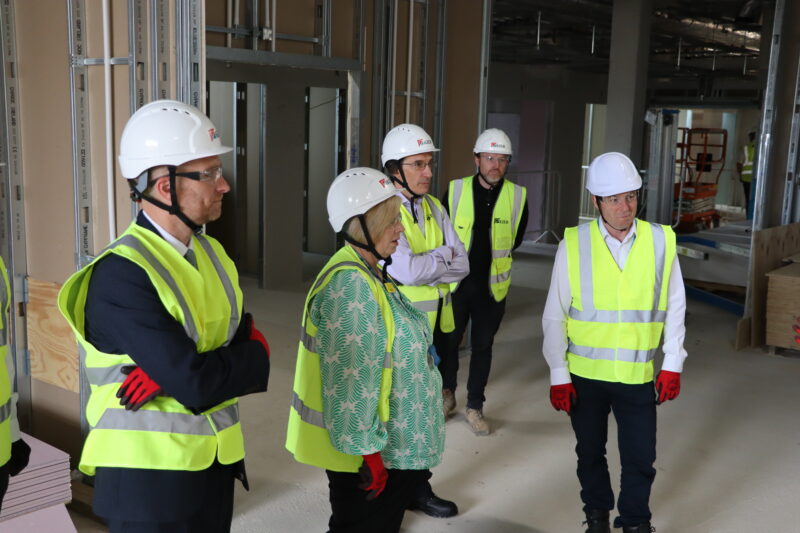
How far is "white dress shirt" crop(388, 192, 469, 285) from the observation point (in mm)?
3795

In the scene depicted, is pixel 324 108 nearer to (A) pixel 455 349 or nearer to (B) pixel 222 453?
(A) pixel 455 349

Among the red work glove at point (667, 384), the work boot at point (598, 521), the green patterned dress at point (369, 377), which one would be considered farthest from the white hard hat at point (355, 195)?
the work boot at point (598, 521)

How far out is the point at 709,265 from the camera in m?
9.20

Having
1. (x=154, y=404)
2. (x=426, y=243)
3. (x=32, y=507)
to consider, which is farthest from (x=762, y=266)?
(x=154, y=404)

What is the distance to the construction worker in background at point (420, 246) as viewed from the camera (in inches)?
151

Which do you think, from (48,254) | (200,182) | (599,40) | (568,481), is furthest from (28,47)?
(599,40)

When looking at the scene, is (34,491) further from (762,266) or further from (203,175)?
(762,266)

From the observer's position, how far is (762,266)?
7.36 m

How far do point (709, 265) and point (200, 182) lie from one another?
26.8ft

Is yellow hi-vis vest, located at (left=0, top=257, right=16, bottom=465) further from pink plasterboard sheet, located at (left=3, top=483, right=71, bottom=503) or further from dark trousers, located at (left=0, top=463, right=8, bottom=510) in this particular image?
pink plasterboard sheet, located at (left=3, top=483, right=71, bottom=503)

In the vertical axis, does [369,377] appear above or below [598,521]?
above

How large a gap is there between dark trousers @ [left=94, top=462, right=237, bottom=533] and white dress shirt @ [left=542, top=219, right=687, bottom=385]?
177 centimetres

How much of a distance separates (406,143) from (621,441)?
174 cm

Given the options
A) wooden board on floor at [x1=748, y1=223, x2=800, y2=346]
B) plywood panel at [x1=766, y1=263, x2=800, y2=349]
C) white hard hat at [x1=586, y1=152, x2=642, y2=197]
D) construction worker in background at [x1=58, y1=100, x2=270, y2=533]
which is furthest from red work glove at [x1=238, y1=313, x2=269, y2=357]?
wooden board on floor at [x1=748, y1=223, x2=800, y2=346]
